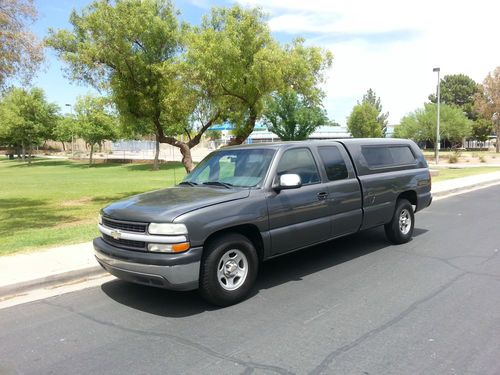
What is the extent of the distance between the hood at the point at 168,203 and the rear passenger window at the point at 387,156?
2747 millimetres

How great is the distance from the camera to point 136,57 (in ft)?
43.2

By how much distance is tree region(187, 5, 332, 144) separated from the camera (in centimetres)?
1248

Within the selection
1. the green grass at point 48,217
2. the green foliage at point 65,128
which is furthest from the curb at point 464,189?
the green foliage at point 65,128

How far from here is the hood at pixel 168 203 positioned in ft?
15.5

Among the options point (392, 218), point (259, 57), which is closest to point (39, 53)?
point (259, 57)

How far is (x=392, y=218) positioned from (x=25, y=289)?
5.52 meters

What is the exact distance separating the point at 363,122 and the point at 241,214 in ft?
168

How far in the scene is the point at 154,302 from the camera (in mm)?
5211

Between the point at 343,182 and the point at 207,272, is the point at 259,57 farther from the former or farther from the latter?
the point at 207,272

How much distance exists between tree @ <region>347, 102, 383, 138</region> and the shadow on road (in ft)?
154

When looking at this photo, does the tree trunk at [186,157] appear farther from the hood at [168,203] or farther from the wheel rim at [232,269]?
the wheel rim at [232,269]

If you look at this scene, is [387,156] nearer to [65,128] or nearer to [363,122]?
[65,128]

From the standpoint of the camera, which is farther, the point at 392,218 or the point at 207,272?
the point at 392,218

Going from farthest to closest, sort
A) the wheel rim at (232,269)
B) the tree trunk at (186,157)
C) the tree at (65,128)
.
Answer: the tree at (65,128) → the tree trunk at (186,157) → the wheel rim at (232,269)
